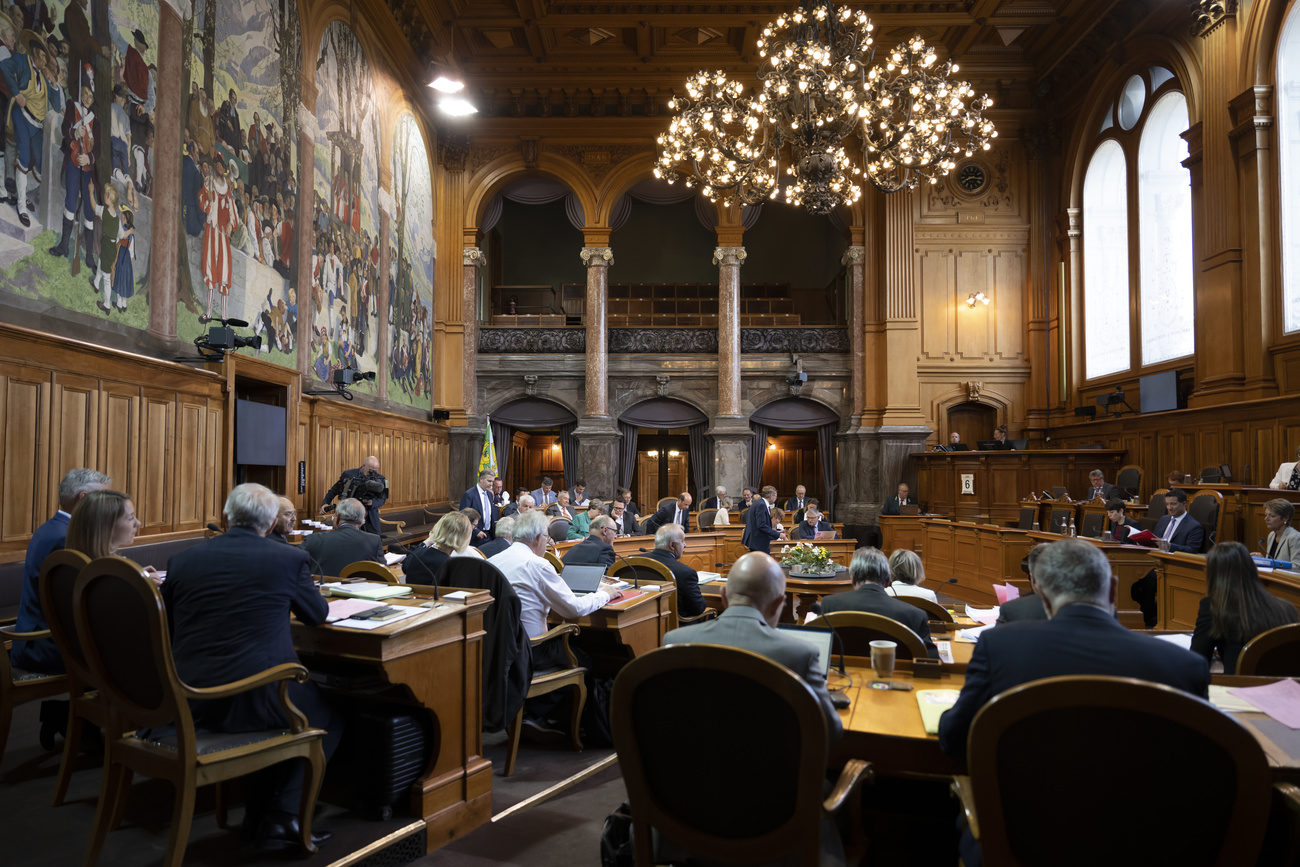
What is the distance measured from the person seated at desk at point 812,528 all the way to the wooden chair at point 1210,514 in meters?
4.06

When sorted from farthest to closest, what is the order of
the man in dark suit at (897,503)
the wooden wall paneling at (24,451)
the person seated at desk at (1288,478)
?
1. the man in dark suit at (897,503)
2. the person seated at desk at (1288,478)
3. the wooden wall paneling at (24,451)

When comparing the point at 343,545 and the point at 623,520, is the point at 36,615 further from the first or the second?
the point at 623,520

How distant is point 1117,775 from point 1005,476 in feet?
41.3

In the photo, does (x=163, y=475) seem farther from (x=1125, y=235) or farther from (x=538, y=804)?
(x=1125, y=235)

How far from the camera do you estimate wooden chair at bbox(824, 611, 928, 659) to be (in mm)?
3051

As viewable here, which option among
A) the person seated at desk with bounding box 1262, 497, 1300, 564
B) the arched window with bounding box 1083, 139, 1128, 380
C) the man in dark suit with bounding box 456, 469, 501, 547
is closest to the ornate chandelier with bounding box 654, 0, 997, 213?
the person seated at desk with bounding box 1262, 497, 1300, 564

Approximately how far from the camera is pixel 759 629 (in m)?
2.09

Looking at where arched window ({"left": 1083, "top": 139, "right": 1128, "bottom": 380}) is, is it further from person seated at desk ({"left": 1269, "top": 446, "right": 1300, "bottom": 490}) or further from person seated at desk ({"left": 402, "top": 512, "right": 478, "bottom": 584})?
person seated at desk ({"left": 402, "top": 512, "right": 478, "bottom": 584})

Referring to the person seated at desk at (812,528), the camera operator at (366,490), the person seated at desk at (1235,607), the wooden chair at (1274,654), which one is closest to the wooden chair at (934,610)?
the person seated at desk at (1235,607)

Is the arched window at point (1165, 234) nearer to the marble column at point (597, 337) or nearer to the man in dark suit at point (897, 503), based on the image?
the man in dark suit at point (897, 503)

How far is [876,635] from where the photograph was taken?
10.6 ft

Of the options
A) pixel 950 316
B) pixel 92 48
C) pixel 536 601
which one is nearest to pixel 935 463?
pixel 950 316

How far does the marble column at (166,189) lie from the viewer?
6.62m

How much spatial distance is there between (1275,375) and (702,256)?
13.7 meters
